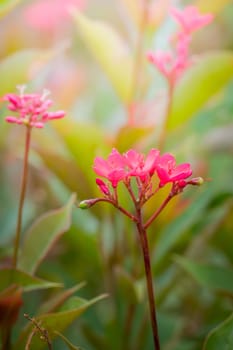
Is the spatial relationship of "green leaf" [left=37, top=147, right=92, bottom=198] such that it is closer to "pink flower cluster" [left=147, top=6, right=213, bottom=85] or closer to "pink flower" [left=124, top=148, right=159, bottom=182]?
"pink flower cluster" [left=147, top=6, right=213, bottom=85]

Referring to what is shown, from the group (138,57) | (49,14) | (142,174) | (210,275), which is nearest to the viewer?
(142,174)

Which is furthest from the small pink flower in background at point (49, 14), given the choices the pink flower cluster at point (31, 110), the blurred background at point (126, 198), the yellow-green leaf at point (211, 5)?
the pink flower cluster at point (31, 110)

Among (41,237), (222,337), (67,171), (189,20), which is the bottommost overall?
(222,337)

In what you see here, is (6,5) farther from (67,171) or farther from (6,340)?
(6,340)

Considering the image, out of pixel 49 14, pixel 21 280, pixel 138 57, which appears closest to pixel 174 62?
pixel 138 57

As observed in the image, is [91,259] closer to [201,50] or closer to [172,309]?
[172,309]

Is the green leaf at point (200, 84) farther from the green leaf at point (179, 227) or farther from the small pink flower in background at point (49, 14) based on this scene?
the small pink flower in background at point (49, 14)
